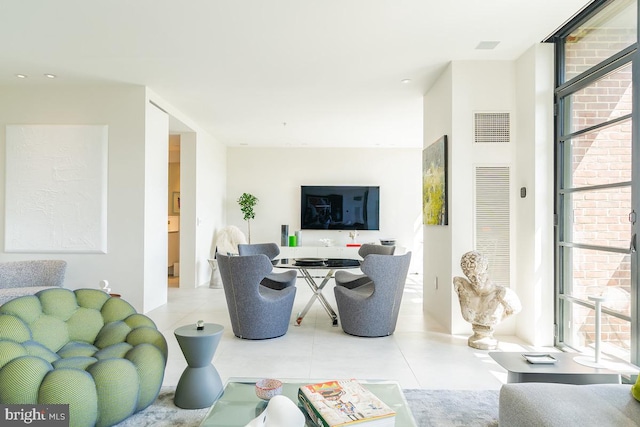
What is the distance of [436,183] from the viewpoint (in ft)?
15.1

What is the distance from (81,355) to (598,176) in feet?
12.2

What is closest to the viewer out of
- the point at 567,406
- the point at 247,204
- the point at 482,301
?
the point at 567,406

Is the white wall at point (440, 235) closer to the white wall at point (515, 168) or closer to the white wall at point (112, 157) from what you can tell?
the white wall at point (515, 168)

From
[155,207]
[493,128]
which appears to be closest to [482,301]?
[493,128]

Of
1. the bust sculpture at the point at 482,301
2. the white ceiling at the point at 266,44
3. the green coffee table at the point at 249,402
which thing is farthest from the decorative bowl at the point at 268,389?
the white ceiling at the point at 266,44

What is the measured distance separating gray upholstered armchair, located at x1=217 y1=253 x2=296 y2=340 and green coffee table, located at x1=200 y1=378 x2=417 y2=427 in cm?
170

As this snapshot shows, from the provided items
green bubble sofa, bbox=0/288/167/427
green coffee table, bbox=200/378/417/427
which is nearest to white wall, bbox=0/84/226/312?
green bubble sofa, bbox=0/288/167/427

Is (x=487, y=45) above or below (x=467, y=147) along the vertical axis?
above

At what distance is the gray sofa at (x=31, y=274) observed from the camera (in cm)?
401

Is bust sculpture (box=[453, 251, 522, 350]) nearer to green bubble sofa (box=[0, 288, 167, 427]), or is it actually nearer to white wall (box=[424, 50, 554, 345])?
white wall (box=[424, 50, 554, 345])

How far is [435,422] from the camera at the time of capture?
223 centimetres

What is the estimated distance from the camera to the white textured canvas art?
4.79 metres

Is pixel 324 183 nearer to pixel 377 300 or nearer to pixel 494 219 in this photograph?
pixel 494 219

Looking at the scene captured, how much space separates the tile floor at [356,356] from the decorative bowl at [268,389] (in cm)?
110
